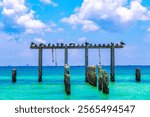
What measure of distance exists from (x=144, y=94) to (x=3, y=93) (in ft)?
28.0

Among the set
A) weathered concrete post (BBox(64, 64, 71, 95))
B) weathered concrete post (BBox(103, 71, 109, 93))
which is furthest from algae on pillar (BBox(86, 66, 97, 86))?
weathered concrete post (BBox(103, 71, 109, 93))

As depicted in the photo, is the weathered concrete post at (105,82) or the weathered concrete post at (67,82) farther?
the weathered concrete post at (105,82)

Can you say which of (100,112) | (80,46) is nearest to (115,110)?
(100,112)

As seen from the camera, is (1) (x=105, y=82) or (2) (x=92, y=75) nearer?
(1) (x=105, y=82)

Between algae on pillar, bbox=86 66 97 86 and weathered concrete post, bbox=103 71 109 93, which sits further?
algae on pillar, bbox=86 66 97 86

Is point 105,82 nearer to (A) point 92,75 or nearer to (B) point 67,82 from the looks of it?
(B) point 67,82

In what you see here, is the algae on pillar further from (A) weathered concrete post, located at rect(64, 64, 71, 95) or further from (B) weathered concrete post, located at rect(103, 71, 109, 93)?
(B) weathered concrete post, located at rect(103, 71, 109, 93)

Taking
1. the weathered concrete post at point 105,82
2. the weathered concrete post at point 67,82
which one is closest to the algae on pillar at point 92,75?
the weathered concrete post at point 67,82

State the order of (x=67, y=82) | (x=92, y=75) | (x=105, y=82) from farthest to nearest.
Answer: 1. (x=92, y=75)
2. (x=105, y=82)
3. (x=67, y=82)

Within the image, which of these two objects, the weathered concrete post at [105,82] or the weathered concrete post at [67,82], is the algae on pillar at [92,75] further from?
the weathered concrete post at [105,82]

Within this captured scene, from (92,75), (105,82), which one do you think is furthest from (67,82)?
(92,75)

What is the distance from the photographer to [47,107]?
17984mm

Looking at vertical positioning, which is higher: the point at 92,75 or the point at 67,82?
the point at 92,75

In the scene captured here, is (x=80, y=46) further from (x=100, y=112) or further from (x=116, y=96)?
(x=100, y=112)
